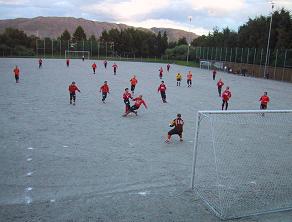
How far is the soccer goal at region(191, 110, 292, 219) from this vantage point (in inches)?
329

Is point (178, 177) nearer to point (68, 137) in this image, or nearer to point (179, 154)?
point (179, 154)

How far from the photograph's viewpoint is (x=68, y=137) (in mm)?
13250

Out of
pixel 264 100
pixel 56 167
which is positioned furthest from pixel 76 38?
pixel 56 167

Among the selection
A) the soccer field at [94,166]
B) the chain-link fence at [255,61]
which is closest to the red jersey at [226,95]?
the soccer field at [94,166]

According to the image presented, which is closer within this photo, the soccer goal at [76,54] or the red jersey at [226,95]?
the red jersey at [226,95]

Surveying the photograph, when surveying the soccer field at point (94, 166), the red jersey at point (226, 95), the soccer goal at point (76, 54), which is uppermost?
the soccer goal at point (76, 54)

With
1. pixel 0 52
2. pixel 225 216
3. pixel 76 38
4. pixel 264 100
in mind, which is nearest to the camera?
pixel 225 216

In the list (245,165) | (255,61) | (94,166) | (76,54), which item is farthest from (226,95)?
(76,54)

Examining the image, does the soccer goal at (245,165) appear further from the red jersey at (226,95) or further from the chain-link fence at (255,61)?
the chain-link fence at (255,61)

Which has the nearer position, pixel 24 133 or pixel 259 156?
pixel 259 156

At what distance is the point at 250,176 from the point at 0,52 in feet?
260

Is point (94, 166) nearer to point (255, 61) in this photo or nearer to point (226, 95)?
point (226, 95)

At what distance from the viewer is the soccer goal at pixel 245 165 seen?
8.36 metres

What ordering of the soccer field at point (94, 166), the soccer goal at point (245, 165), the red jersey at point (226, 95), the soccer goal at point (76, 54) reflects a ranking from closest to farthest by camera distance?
the soccer field at point (94, 166) → the soccer goal at point (245, 165) → the red jersey at point (226, 95) → the soccer goal at point (76, 54)
